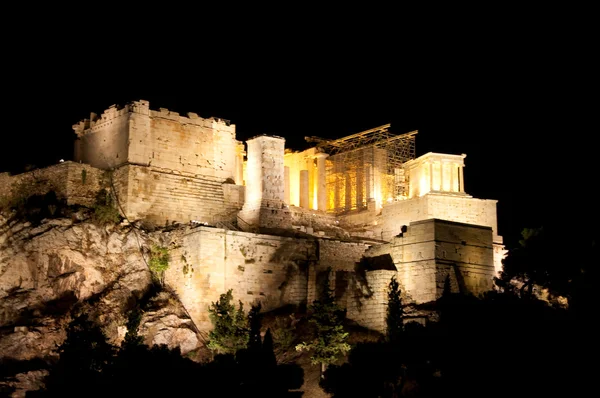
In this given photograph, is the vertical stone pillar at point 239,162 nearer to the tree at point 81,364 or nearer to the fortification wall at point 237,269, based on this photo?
the fortification wall at point 237,269

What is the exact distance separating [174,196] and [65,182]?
19.8 feet

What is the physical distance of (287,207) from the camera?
213ft

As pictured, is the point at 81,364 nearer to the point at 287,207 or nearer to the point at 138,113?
the point at 138,113

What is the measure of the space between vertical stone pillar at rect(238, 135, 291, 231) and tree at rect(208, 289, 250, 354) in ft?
28.6

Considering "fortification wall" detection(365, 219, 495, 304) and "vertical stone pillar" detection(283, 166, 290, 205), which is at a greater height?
"vertical stone pillar" detection(283, 166, 290, 205)

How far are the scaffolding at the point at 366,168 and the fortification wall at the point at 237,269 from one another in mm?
15057

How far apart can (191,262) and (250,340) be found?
6187 millimetres

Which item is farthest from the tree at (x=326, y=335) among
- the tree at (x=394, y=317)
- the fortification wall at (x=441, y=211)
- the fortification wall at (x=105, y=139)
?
the fortification wall at (x=441, y=211)

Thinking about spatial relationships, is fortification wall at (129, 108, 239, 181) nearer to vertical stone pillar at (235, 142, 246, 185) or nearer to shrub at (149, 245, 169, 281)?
vertical stone pillar at (235, 142, 246, 185)

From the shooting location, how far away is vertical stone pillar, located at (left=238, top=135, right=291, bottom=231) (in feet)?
209

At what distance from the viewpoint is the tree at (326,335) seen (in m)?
51.8

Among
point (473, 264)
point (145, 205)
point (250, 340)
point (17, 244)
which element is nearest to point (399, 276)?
point (473, 264)

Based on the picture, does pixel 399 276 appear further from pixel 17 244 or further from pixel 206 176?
pixel 17 244

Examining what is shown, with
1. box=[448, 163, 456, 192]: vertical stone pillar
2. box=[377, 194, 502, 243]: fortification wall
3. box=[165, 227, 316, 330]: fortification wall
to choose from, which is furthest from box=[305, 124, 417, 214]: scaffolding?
box=[165, 227, 316, 330]: fortification wall
